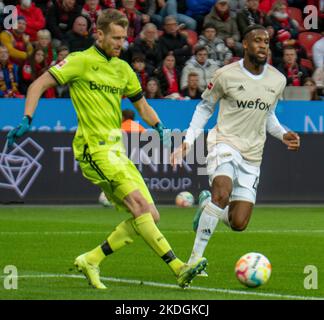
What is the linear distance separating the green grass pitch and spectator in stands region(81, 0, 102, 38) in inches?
153

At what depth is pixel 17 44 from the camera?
21.6 meters

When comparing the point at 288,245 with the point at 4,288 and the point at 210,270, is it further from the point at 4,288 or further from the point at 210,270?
Answer: the point at 4,288

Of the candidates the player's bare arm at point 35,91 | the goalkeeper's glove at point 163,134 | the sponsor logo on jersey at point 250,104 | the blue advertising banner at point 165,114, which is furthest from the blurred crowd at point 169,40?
the player's bare arm at point 35,91

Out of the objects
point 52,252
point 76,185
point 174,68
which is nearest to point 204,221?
point 52,252

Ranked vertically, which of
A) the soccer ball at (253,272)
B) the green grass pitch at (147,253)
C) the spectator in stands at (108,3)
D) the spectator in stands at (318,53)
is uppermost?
the spectator in stands at (108,3)

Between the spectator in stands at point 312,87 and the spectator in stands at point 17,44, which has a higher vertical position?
the spectator in stands at point 17,44

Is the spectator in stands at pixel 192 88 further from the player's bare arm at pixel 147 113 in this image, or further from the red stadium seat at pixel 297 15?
the player's bare arm at pixel 147 113

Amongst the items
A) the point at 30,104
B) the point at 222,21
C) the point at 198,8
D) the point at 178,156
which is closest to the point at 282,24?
the point at 222,21

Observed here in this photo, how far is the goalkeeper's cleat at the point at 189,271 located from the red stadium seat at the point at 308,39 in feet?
48.3

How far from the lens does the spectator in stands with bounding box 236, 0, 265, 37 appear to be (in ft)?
76.6

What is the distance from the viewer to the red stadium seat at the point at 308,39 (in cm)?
2427

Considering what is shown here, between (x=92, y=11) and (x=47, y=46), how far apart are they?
1.28 metres

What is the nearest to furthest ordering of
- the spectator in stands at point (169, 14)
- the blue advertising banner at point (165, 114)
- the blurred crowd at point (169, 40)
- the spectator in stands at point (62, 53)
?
the blue advertising banner at point (165, 114) < the spectator in stands at point (62, 53) < the blurred crowd at point (169, 40) < the spectator in stands at point (169, 14)

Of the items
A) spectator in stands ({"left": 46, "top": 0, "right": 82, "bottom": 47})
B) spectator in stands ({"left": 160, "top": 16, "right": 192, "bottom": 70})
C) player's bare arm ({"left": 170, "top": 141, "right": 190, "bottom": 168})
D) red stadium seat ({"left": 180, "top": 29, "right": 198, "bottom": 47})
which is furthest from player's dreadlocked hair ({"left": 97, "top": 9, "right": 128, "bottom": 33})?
red stadium seat ({"left": 180, "top": 29, "right": 198, "bottom": 47})
